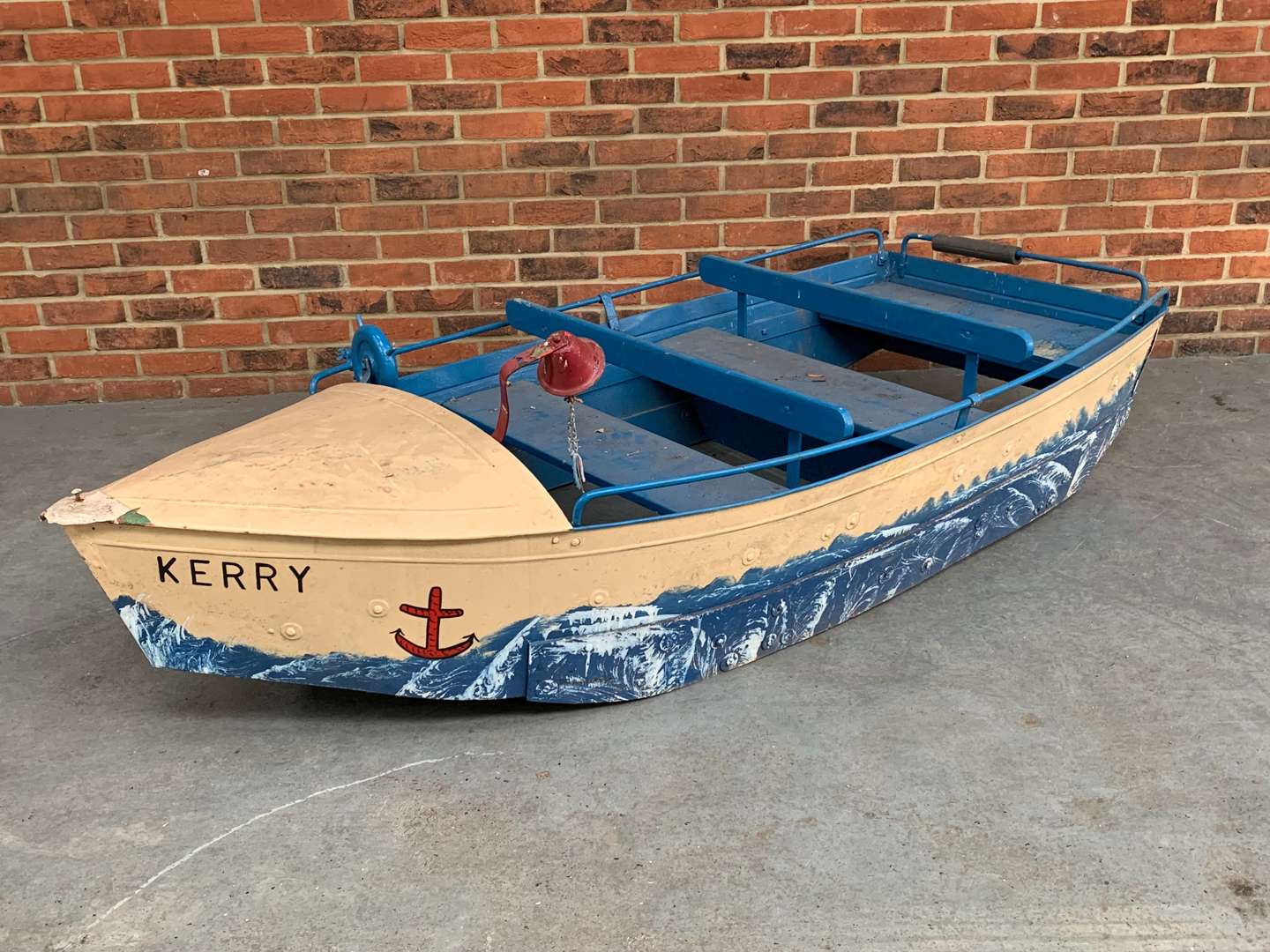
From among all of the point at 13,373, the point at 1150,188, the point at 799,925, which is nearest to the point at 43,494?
the point at 13,373

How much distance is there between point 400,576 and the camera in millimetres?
3104

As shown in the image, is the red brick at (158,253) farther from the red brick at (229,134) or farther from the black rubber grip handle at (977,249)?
the black rubber grip handle at (977,249)

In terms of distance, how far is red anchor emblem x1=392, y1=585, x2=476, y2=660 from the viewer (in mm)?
3152

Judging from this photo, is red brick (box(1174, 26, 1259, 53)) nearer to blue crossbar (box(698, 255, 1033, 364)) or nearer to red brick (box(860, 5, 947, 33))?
red brick (box(860, 5, 947, 33))

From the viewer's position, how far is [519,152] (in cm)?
541

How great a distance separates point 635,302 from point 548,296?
419mm

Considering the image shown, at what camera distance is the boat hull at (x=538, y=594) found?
121 inches

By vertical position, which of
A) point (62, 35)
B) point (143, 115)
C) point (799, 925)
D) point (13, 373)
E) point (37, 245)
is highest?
point (62, 35)

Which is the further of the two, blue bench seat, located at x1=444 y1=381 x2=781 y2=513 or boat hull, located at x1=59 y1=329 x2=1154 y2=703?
blue bench seat, located at x1=444 y1=381 x2=781 y2=513

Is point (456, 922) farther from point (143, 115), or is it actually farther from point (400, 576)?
point (143, 115)

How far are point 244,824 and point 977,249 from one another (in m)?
3.73

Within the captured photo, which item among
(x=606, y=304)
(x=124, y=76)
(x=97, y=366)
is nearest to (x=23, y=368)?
(x=97, y=366)

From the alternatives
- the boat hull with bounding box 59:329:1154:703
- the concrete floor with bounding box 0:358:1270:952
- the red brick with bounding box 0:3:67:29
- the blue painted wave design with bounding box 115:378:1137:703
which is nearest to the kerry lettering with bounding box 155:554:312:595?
the boat hull with bounding box 59:329:1154:703

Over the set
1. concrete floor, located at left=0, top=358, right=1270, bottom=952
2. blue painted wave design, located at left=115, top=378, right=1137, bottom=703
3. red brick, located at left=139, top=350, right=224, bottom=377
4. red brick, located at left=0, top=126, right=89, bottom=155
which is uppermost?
red brick, located at left=0, top=126, right=89, bottom=155
